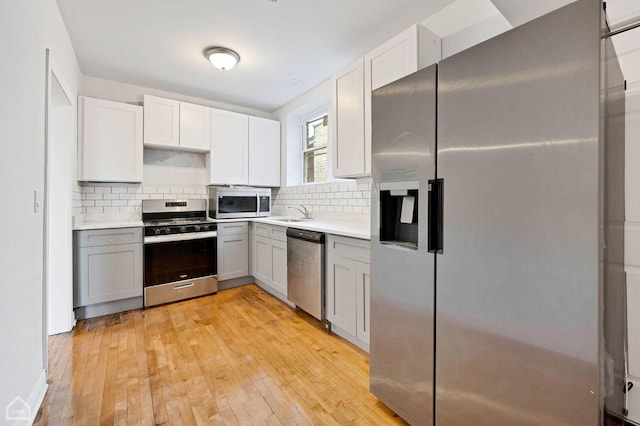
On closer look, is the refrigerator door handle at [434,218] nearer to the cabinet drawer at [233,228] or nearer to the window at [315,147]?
the window at [315,147]

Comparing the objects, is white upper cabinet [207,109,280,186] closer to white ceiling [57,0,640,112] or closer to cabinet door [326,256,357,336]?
white ceiling [57,0,640,112]

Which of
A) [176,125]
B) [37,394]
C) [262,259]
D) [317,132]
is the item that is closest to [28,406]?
[37,394]

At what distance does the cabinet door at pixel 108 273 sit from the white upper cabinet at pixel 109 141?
32.6 inches

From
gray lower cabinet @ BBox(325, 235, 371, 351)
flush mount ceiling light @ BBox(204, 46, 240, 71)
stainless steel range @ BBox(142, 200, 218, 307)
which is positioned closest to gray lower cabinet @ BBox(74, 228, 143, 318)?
stainless steel range @ BBox(142, 200, 218, 307)

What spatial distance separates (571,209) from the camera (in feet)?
2.89

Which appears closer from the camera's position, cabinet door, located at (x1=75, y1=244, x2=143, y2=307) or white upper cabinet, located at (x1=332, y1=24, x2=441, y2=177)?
white upper cabinet, located at (x1=332, y1=24, x2=441, y2=177)

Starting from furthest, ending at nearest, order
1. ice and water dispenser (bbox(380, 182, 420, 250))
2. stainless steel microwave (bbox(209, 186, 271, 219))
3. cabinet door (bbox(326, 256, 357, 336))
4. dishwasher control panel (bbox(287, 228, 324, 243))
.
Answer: stainless steel microwave (bbox(209, 186, 271, 219)) → dishwasher control panel (bbox(287, 228, 324, 243)) → cabinet door (bbox(326, 256, 357, 336)) → ice and water dispenser (bbox(380, 182, 420, 250))

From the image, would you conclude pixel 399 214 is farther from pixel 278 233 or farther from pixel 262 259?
pixel 262 259

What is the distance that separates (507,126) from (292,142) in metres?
3.56

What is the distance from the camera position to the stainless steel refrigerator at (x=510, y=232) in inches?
34.0

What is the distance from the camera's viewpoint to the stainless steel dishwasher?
249 centimetres

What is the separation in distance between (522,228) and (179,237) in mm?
3273

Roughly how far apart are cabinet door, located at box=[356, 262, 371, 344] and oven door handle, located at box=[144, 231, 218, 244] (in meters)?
2.16

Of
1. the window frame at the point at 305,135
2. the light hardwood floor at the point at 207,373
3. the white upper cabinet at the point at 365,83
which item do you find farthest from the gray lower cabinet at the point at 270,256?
the white upper cabinet at the point at 365,83
